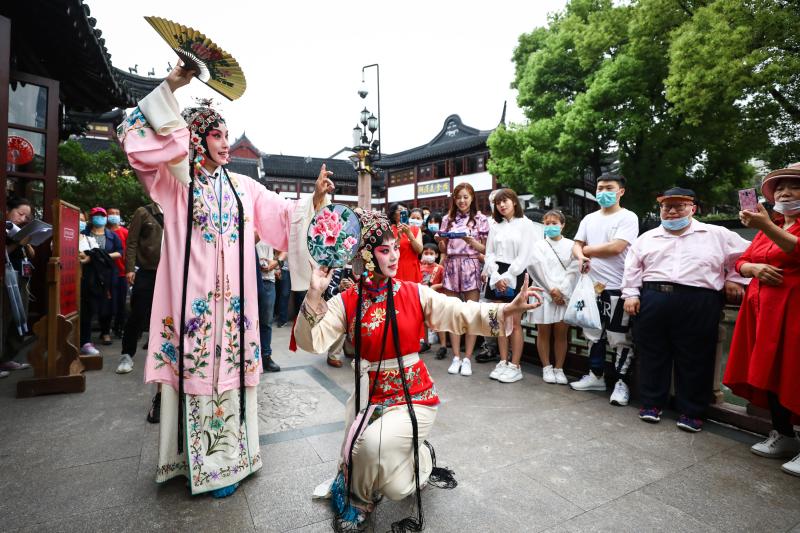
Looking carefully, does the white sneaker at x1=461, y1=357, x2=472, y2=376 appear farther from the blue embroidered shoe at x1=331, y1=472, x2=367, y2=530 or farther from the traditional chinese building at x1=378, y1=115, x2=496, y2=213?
the traditional chinese building at x1=378, y1=115, x2=496, y2=213

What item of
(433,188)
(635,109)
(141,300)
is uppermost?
(433,188)

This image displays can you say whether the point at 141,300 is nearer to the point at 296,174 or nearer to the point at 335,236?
the point at 335,236

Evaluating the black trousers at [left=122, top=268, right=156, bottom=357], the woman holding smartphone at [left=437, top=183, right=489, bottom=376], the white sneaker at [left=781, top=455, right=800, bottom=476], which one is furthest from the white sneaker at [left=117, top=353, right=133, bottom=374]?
the white sneaker at [left=781, top=455, right=800, bottom=476]

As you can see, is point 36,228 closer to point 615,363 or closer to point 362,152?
point 615,363

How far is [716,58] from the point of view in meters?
10.1

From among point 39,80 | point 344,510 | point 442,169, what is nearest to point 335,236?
point 344,510

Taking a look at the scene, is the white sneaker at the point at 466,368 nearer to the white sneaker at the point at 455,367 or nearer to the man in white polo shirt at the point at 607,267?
the white sneaker at the point at 455,367

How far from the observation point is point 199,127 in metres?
2.59

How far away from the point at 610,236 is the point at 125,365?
549cm

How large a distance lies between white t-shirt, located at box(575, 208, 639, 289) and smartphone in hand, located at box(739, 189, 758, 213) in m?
1.36

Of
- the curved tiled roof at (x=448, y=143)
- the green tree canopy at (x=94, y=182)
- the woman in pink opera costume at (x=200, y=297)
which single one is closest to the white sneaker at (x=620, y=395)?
the woman in pink opera costume at (x=200, y=297)

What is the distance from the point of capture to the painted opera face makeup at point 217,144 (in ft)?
8.58

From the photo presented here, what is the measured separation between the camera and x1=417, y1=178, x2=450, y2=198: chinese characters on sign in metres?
28.3

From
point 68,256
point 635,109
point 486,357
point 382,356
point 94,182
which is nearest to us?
point 382,356
